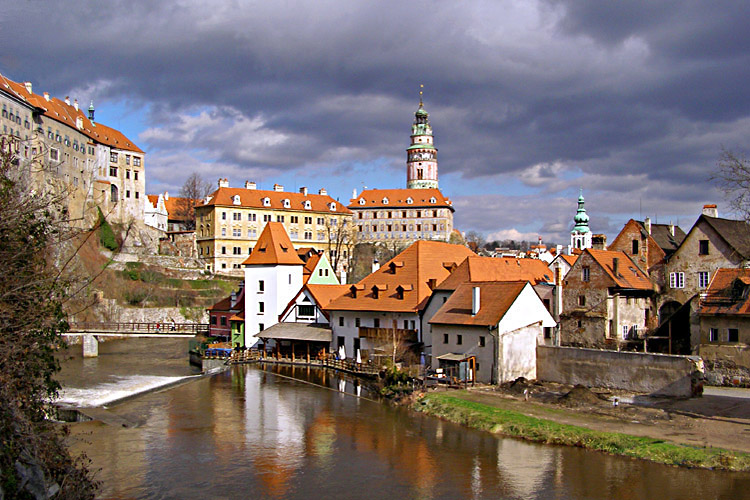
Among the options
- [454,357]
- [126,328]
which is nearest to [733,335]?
[454,357]

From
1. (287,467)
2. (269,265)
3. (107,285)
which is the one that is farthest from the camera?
(107,285)

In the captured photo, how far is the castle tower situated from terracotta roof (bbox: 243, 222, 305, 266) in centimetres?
5859

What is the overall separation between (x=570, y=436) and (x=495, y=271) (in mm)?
19553

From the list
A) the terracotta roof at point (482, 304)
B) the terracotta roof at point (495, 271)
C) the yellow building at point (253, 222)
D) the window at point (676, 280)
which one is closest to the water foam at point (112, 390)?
the terracotta roof at point (482, 304)

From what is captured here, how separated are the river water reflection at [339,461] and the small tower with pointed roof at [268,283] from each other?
19156mm

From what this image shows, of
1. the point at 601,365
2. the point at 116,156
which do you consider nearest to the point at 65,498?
the point at 601,365

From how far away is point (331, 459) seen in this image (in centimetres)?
2303

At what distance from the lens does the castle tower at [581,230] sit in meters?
99.2

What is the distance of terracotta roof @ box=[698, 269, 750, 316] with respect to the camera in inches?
1227

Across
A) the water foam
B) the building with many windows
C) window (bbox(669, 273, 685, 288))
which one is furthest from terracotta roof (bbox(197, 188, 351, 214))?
window (bbox(669, 273, 685, 288))

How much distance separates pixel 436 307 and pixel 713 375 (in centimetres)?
1483

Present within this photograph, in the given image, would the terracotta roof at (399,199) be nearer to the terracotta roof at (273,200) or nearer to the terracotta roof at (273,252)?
the terracotta roof at (273,200)

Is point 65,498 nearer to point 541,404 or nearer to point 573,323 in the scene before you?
point 541,404

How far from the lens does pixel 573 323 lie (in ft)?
126
